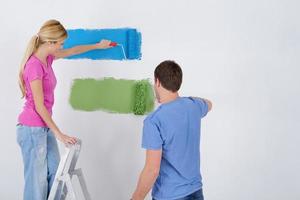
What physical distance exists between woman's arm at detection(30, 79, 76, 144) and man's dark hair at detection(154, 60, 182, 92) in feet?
1.79

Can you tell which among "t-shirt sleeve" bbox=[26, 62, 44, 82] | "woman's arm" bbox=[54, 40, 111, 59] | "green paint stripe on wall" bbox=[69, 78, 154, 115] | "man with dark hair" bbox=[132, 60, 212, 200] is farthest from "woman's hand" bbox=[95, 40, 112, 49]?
"man with dark hair" bbox=[132, 60, 212, 200]

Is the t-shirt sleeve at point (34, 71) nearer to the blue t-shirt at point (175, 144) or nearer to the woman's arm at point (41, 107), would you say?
the woman's arm at point (41, 107)

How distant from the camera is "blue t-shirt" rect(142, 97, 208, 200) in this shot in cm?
165

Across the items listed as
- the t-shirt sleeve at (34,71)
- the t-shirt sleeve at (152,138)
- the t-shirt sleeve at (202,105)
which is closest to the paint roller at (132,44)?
the t-shirt sleeve at (34,71)

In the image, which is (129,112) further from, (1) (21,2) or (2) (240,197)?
(1) (21,2)

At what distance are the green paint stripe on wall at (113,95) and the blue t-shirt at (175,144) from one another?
A: 64cm

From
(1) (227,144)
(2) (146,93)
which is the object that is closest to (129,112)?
(2) (146,93)

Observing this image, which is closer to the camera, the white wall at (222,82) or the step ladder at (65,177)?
the step ladder at (65,177)

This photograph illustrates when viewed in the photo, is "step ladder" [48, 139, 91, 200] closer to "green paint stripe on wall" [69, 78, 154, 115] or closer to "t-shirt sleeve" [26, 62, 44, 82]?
"t-shirt sleeve" [26, 62, 44, 82]

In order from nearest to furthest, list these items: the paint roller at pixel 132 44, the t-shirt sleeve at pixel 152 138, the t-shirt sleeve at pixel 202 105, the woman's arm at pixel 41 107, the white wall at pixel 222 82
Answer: the t-shirt sleeve at pixel 152 138, the t-shirt sleeve at pixel 202 105, the woman's arm at pixel 41 107, the white wall at pixel 222 82, the paint roller at pixel 132 44

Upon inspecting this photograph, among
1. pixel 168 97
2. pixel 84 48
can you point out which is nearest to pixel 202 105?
pixel 168 97

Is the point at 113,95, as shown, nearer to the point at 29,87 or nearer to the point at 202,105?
the point at 29,87

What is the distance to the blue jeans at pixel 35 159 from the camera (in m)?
2.02

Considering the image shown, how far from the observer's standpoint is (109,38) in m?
2.40
